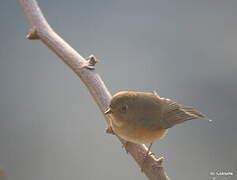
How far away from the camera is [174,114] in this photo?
58.1 inches

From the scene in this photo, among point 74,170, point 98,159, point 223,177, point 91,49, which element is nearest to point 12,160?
point 74,170

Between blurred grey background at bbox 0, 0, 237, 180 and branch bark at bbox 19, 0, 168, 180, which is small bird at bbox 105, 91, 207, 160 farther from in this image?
blurred grey background at bbox 0, 0, 237, 180

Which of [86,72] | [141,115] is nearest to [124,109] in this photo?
[141,115]

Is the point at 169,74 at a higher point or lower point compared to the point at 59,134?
higher

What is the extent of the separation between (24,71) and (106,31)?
653mm

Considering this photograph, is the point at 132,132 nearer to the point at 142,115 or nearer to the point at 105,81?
the point at 142,115

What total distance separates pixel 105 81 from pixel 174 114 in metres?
0.89

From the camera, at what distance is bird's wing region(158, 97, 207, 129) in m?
1.44

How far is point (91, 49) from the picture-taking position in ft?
7.79

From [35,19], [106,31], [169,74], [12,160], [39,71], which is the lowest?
[12,160]

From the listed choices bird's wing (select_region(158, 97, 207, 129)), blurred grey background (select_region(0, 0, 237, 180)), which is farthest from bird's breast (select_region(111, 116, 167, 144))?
blurred grey background (select_region(0, 0, 237, 180))

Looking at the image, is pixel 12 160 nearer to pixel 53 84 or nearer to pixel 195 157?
pixel 53 84

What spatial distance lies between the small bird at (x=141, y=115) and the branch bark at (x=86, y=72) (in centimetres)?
6

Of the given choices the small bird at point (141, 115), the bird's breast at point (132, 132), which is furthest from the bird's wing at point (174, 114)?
the bird's breast at point (132, 132)
